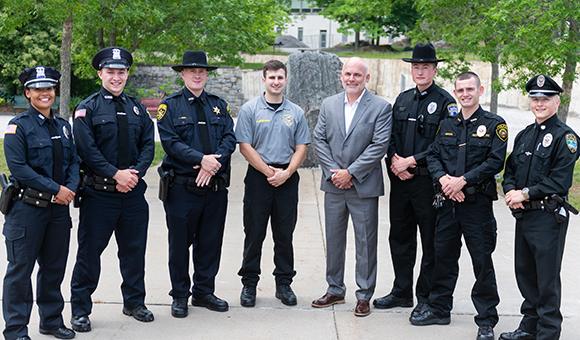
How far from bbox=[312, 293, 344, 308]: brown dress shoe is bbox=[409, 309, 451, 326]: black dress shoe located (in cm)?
63

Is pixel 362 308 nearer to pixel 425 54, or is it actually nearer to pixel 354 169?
pixel 354 169

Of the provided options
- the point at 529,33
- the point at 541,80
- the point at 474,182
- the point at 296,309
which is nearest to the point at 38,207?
the point at 296,309

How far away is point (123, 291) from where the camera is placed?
427cm

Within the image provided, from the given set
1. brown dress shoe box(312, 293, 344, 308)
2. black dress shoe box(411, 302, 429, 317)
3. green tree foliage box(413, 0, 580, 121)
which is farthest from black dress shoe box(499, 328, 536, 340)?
green tree foliage box(413, 0, 580, 121)

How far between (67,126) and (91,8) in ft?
21.1

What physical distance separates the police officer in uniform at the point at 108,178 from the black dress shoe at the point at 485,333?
2462mm

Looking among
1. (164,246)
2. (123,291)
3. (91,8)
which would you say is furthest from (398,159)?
(91,8)

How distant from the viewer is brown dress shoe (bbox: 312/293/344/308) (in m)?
4.49

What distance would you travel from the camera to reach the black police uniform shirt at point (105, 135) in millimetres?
3955

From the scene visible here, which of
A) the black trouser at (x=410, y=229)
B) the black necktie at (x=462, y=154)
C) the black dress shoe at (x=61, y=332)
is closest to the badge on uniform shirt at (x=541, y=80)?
the black necktie at (x=462, y=154)

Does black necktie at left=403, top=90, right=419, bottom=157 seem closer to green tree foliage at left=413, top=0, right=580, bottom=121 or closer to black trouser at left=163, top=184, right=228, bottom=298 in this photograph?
black trouser at left=163, top=184, right=228, bottom=298

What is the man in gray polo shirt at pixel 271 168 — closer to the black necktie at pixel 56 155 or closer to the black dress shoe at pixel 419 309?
the black dress shoe at pixel 419 309

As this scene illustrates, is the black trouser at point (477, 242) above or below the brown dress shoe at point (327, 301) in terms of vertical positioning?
above

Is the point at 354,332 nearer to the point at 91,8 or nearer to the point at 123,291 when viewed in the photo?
the point at 123,291
